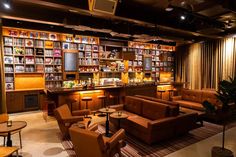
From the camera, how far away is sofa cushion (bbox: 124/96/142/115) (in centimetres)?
509

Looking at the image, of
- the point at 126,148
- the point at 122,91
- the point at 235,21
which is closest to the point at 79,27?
the point at 122,91

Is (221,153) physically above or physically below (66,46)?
below

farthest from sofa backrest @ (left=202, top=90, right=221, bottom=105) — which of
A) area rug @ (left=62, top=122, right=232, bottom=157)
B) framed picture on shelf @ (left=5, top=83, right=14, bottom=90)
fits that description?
framed picture on shelf @ (left=5, top=83, right=14, bottom=90)

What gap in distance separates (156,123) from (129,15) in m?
3.26

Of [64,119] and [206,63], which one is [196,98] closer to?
[206,63]

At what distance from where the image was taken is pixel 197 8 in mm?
5555

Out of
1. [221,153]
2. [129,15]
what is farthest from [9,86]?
[221,153]

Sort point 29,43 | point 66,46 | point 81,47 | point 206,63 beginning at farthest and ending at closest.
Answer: point 206,63 → point 81,47 → point 66,46 → point 29,43

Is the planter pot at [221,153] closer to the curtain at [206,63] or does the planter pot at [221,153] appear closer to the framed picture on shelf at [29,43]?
the curtain at [206,63]

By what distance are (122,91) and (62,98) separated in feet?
7.99

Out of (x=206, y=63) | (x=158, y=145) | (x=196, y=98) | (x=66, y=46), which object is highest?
(x=66, y=46)

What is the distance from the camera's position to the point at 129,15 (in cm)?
497

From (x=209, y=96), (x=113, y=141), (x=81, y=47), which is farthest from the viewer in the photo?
(x=81, y=47)

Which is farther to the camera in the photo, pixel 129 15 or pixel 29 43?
pixel 29 43
